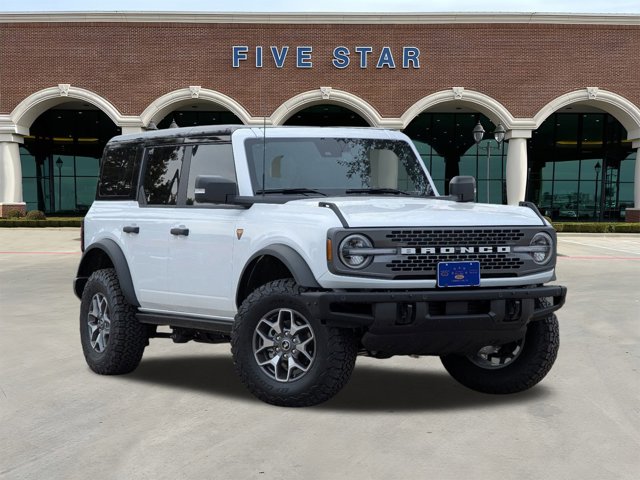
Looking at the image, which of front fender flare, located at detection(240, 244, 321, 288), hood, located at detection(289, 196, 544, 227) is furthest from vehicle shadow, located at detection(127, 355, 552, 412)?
hood, located at detection(289, 196, 544, 227)

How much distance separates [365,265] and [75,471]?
2.23 m

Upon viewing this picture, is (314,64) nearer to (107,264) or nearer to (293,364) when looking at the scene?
(107,264)

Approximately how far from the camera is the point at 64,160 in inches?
2109

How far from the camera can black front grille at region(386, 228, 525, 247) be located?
5.87 m

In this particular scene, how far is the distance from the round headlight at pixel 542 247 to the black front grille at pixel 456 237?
160 millimetres

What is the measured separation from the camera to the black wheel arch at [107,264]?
7570mm

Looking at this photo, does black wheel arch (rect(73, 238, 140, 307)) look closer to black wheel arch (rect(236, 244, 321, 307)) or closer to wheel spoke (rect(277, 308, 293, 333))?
black wheel arch (rect(236, 244, 321, 307))

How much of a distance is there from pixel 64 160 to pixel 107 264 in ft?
156

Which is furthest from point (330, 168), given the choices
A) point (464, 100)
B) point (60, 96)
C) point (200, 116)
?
point (200, 116)

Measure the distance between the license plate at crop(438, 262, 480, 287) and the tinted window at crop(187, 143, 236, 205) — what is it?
6.53ft

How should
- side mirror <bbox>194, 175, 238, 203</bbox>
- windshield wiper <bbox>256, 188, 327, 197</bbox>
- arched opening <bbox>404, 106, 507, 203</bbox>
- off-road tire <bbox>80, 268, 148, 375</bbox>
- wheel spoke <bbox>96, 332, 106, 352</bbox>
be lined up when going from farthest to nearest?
1. arched opening <bbox>404, 106, 507, 203</bbox>
2. wheel spoke <bbox>96, 332, 106, 352</bbox>
3. off-road tire <bbox>80, 268, 148, 375</bbox>
4. windshield wiper <bbox>256, 188, 327, 197</bbox>
5. side mirror <bbox>194, 175, 238, 203</bbox>

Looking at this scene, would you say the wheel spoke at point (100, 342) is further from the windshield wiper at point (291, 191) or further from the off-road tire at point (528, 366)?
the off-road tire at point (528, 366)

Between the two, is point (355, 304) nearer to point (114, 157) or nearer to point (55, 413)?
point (55, 413)

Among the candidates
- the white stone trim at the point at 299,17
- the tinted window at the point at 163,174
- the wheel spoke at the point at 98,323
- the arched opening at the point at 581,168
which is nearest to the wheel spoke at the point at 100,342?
the wheel spoke at the point at 98,323
